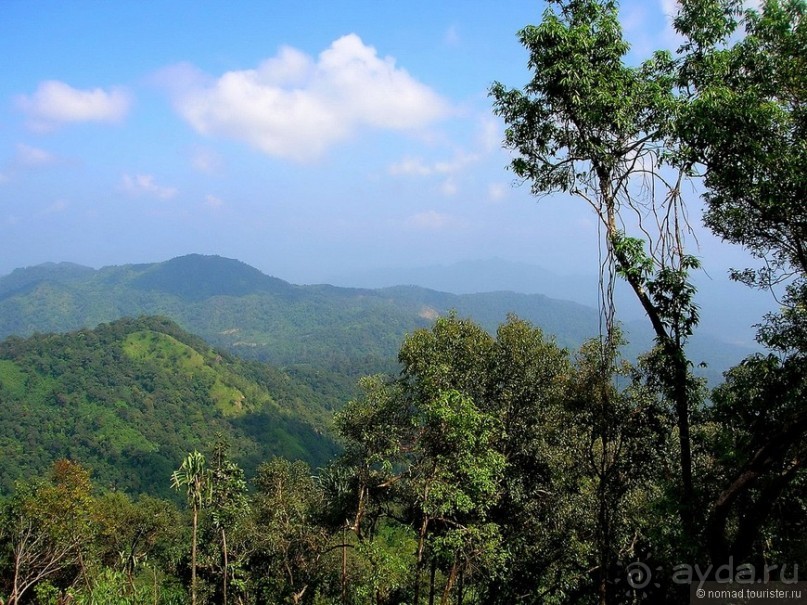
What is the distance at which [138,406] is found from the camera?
137 metres

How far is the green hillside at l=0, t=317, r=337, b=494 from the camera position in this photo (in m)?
112

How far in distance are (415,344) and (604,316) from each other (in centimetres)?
655

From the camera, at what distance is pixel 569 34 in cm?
632

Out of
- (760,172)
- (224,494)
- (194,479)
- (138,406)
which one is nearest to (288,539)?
(194,479)

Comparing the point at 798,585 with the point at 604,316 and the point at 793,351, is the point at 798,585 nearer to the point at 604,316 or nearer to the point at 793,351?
the point at 793,351

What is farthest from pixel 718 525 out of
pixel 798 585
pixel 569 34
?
pixel 569 34

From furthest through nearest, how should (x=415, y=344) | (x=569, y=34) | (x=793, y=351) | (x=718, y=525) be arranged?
(x=415, y=344)
(x=793, y=351)
(x=569, y=34)
(x=718, y=525)

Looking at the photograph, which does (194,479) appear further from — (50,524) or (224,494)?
(50,524)

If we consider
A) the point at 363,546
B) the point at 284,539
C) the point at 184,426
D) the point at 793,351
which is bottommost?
the point at 184,426

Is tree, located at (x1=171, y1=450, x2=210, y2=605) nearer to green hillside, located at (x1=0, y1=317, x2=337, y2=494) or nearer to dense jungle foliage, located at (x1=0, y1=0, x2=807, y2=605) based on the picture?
dense jungle foliage, located at (x1=0, y1=0, x2=807, y2=605)

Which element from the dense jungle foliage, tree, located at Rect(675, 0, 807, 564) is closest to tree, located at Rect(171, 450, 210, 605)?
the dense jungle foliage

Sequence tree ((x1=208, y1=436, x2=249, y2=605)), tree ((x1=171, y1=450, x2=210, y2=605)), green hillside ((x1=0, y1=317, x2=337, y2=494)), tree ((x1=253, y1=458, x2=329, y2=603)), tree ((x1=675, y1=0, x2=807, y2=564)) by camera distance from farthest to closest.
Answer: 1. green hillside ((x1=0, y1=317, x2=337, y2=494))
2. tree ((x1=208, y1=436, x2=249, y2=605))
3. tree ((x1=171, y1=450, x2=210, y2=605))
4. tree ((x1=253, y1=458, x2=329, y2=603))
5. tree ((x1=675, y1=0, x2=807, y2=564))

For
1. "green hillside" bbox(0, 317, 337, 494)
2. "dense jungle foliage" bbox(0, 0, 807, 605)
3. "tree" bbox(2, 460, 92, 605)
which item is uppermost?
"dense jungle foliage" bbox(0, 0, 807, 605)

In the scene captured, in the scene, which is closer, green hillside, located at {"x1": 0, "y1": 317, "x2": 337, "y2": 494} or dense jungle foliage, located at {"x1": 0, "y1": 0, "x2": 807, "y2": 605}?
dense jungle foliage, located at {"x1": 0, "y1": 0, "x2": 807, "y2": 605}
